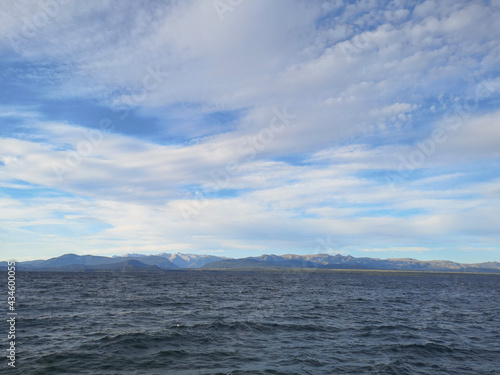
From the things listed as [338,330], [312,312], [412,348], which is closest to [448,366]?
[412,348]

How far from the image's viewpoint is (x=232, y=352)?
27.9 m

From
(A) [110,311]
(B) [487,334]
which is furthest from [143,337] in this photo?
(B) [487,334]

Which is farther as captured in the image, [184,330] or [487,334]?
[487,334]

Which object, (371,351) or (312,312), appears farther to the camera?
(312,312)

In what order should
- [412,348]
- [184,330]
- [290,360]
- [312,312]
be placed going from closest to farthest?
[290,360], [412,348], [184,330], [312,312]

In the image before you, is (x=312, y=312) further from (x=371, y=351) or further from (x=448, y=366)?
(x=448, y=366)

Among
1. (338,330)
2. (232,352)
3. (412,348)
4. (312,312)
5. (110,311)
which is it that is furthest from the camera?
(312,312)

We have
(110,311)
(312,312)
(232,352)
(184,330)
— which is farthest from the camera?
(312,312)

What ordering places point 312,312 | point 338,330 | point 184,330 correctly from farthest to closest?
point 312,312, point 338,330, point 184,330

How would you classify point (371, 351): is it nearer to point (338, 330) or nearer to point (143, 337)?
point (338, 330)

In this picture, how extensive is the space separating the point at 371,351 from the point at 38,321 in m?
40.2

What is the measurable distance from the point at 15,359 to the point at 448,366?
119 ft

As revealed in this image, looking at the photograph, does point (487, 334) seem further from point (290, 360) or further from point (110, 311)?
point (110, 311)

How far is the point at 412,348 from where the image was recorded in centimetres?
3145
